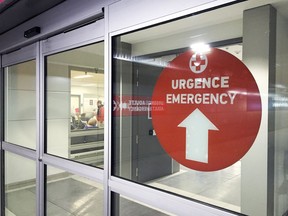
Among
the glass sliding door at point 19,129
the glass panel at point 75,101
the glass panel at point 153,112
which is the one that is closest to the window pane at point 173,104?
the glass panel at point 153,112

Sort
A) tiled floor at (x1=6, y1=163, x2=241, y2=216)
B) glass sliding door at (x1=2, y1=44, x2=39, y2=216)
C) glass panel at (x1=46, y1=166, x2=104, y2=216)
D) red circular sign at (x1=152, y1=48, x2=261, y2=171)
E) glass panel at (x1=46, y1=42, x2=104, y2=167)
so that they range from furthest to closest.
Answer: glass sliding door at (x1=2, y1=44, x2=39, y2=216), glass panel at (x1=46, y1=166, x2=104, y2=216), glass panel at (x1=46, y1=42, x2=104, y2=167), tiled floor at (x1=6, y1=163, x2=241, y2=216), red circular sign at (x1=152, y1=48, x2=261, y2=171)

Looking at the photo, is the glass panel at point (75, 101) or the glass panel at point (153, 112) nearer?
the glass panel at point (153, 112)

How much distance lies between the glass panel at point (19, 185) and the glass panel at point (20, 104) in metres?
0.28

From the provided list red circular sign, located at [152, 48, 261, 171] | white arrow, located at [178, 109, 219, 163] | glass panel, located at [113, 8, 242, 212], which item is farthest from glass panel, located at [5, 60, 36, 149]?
white arrow, located at [178, 109, 219, 163]

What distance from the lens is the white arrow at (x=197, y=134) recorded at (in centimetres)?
133

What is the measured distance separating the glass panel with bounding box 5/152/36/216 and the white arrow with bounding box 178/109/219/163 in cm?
223

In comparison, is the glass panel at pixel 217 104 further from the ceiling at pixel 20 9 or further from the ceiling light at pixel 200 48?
the ceiling at pixel 20 9


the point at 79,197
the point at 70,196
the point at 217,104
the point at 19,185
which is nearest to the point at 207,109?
the point at 217,104

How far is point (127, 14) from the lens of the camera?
5.28 ft

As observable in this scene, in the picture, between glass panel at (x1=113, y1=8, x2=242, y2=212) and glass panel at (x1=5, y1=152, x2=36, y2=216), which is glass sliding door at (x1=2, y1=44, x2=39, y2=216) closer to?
glass panel at (x1=5, y1=152, x2=36, y2=216)

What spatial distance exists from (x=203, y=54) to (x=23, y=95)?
289 centimetres

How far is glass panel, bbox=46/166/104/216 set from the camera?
2.52 m

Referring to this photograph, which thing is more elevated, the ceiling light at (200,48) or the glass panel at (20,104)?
the ceiling light at (200,48)

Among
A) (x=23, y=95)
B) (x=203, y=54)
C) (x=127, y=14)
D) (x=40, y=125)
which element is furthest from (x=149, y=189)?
(x=23, y=95)
